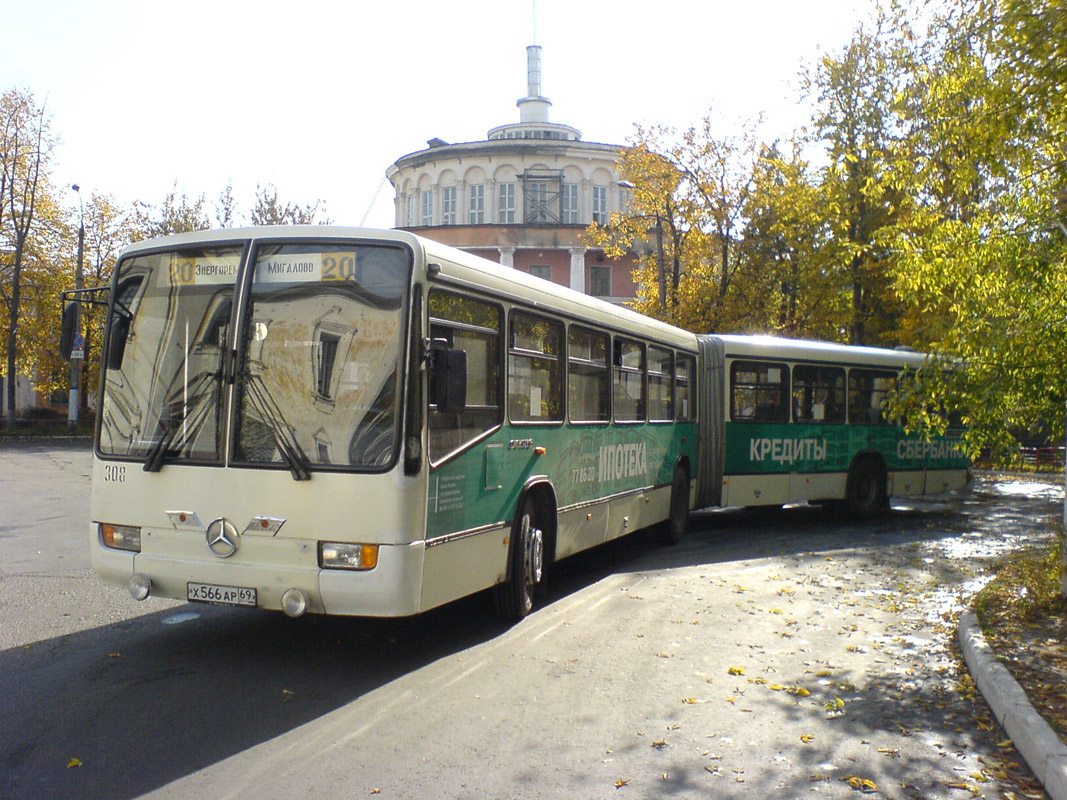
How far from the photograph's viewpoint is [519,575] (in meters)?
8.80

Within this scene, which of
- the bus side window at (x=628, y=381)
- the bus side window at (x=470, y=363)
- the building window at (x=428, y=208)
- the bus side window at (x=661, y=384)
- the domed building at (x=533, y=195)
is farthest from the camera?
the building window at (x=428, y=208)

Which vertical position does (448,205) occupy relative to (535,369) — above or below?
above

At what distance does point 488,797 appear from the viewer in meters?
4.85

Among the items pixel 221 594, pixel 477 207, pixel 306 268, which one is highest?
pixel 477 207

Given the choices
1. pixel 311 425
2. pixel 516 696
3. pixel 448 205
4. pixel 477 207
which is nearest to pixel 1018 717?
pixel 516 696

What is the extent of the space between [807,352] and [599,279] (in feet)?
158

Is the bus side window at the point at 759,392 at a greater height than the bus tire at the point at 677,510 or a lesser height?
greater

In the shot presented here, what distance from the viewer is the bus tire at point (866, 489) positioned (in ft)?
57.8

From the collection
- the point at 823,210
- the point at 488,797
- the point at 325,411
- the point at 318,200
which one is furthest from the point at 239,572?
the point at 318,200

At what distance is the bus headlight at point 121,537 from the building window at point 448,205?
62.7m

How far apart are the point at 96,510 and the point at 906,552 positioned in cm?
1052

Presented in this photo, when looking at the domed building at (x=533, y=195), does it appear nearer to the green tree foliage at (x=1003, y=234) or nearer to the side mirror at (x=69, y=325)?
the green tree foliage at (x=1003, y=234)

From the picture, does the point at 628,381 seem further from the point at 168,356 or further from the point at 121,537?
the point at 121,537

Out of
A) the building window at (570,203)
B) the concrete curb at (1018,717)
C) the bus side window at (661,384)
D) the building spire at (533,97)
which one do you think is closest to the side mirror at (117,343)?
the concrete curb at (1018,717)
